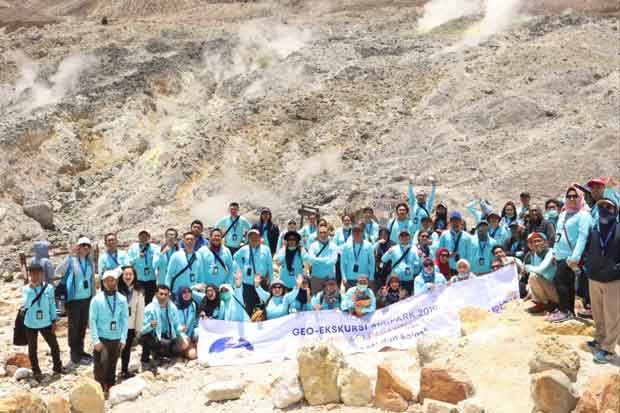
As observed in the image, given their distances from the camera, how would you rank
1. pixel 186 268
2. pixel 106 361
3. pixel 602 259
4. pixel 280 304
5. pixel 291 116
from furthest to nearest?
pixel 291 116 < pixel 186 268 < pixel 280 304 < pixel 106 361 < pixel 602 259

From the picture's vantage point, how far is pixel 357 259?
8.73 metres

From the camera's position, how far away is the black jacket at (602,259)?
636cm

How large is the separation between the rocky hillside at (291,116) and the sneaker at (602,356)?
10.4m

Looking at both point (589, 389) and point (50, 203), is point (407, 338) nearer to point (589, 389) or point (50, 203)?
point (589, 389)

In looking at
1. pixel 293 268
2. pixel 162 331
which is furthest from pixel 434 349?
pixel 162 331

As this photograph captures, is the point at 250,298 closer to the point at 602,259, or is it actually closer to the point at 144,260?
the point at 144,260

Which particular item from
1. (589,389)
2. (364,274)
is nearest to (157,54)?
(364,274)

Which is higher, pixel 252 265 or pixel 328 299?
pixel 252 265

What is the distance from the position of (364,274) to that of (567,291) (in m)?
2.36

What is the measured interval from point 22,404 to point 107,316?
4.85ft

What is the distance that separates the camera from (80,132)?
25172 millimetres

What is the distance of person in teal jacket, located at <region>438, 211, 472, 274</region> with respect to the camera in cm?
913

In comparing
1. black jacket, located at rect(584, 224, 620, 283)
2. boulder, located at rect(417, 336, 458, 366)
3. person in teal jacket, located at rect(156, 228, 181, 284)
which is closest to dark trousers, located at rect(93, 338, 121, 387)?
person in teal jacket, located at rect(156, 228, 181, 284)

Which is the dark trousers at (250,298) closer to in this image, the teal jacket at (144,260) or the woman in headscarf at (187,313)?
the woman in headscarf at (187,313)
